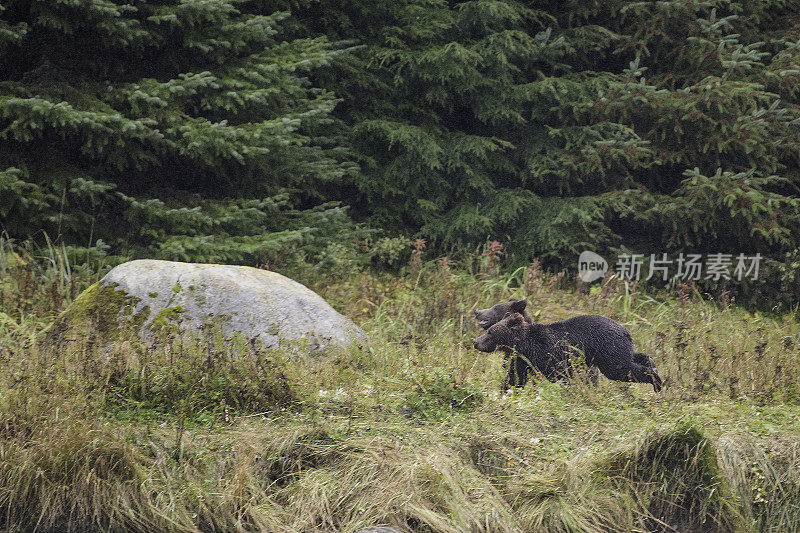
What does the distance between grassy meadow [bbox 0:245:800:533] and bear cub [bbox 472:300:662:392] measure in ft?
0.48

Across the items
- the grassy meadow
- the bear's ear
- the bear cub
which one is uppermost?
the bear's ear

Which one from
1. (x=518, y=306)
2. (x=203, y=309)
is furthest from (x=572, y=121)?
(x=203, y=309)

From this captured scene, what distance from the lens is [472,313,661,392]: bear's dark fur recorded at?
16.0 ft

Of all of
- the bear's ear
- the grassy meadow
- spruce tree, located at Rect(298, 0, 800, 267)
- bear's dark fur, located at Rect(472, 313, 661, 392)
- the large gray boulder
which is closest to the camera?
the grassy meadow

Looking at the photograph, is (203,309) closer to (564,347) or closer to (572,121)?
(564,347)

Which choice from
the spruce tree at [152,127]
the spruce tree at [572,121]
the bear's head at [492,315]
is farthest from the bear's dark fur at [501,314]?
the spruce tree at [572,121]

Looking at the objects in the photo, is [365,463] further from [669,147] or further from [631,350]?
[669,147]

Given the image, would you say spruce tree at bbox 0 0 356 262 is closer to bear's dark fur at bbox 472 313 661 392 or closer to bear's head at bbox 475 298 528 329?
bear's head at bbox 475 298 528 329

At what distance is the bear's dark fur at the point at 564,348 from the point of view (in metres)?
4.88

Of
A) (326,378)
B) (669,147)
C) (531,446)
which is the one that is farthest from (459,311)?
(669,147)

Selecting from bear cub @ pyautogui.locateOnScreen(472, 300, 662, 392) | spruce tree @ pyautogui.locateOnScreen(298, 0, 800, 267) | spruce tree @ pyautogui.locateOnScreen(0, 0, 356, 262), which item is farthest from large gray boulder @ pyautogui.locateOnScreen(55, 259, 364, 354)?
spruce tree @ pyautogui.locateOnScreen(298, 0, 800, 267)

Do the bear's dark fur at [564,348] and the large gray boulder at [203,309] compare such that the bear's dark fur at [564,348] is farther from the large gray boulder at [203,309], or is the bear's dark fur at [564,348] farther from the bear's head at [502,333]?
the large gray boulder at [203,309]

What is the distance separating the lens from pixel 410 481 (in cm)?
390

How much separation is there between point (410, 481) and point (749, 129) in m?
7.48
